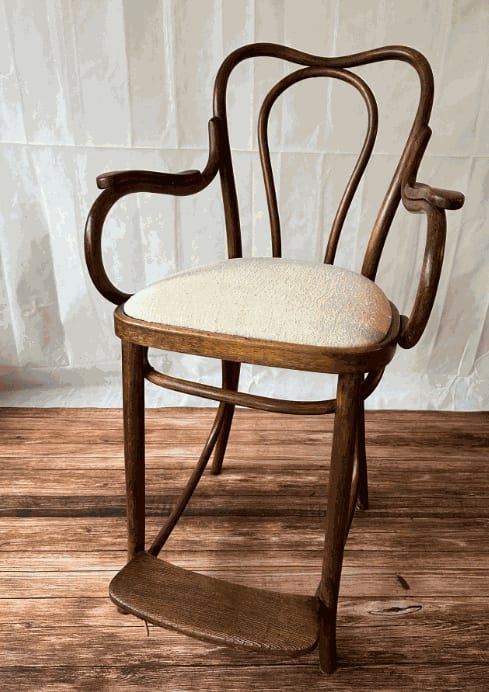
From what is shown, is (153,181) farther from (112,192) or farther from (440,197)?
(440,197)

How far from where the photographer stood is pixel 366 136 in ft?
3.59

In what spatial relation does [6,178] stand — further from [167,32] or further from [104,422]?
[104,422]

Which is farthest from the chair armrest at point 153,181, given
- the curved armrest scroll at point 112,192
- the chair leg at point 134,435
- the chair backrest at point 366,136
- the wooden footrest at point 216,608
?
Answer: the wooden footrest at point 216,608

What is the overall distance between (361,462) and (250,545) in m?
0.28

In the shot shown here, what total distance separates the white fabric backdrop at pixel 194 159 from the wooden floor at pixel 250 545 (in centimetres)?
21

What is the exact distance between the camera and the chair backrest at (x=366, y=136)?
3.11ft

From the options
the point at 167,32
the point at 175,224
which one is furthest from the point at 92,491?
the point at 167,32

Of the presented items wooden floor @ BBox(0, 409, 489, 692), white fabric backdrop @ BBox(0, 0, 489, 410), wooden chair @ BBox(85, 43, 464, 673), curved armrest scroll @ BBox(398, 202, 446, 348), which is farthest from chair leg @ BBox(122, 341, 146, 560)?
white fabric backdrop @ BBox(0, 0, 489, 410)

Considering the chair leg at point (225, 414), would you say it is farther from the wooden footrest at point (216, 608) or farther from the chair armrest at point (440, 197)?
the chair armrest at point (440, 197)

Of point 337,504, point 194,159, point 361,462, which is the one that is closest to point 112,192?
point 337,504

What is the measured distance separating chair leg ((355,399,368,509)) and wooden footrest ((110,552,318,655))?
289 millimetres

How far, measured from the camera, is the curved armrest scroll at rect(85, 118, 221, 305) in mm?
821

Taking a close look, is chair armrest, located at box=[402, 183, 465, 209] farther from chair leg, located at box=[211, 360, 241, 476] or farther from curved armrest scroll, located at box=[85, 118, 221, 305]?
chair leg, located at box=[211, 360, 241, 476]

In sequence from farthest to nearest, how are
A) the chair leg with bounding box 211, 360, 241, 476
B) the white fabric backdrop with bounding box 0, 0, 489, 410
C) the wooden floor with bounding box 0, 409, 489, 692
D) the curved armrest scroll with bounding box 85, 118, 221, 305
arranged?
the white fabric backdrop with bounding box 0, 0, 489, 410
the chair leg with bounding box 211, 360, 241, 476
the wooden floor with bounding box 0, 409, 489, 692
the curved armrest scroll with bounding box 85, 118, 221, 305
